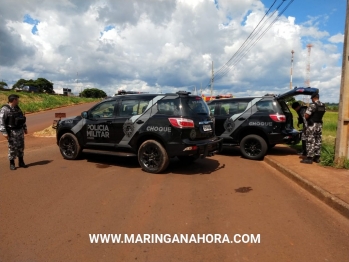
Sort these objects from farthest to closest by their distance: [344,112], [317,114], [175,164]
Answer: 1. [175,164]
2. [317,114]
3. [344,112]

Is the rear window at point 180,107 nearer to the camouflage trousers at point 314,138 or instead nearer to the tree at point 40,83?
the camouflage trousers at point 314,138

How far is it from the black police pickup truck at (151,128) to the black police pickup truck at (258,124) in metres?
1.79

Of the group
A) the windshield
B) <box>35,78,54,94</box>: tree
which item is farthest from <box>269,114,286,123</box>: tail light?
<box>35,78,54,94</box>: tree

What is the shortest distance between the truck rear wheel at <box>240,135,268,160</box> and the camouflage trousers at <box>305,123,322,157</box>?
1184 mm

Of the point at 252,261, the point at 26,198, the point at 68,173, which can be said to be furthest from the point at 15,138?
the point at 252,261

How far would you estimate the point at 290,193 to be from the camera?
4977 millimetres

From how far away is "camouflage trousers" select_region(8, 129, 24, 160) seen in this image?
644 centimetres

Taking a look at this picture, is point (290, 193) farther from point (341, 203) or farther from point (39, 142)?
point (39, 142)

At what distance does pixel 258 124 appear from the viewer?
7805mm

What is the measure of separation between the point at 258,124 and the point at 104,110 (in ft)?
13.8

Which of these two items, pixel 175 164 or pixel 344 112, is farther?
pixel 175 164

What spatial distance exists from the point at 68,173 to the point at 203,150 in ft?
9.97

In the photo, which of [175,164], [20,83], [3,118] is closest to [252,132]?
[175,164]

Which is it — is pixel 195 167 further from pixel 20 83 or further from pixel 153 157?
pixel 20 83
